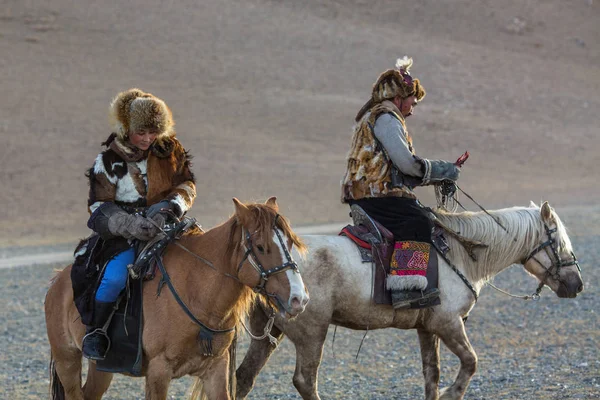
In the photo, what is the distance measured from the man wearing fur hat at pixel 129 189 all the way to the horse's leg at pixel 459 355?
2184 millimetres

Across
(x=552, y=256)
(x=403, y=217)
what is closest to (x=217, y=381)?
(x=403, y=217)

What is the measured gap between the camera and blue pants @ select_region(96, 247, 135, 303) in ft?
19.5

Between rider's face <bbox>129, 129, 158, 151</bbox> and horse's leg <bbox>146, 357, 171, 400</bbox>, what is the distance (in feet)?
4.52

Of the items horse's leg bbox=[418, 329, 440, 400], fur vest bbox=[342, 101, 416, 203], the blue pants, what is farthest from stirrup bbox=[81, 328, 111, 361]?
horse's leg bbox=[418, 329, 440, 400]

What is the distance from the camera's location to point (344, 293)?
697 centimetres

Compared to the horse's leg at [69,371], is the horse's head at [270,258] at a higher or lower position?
higher

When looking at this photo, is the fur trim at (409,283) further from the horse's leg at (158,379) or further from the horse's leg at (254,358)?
the horse's leg at (158,379)

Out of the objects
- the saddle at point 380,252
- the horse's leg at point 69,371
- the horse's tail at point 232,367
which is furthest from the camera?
the saddle at point 380,252

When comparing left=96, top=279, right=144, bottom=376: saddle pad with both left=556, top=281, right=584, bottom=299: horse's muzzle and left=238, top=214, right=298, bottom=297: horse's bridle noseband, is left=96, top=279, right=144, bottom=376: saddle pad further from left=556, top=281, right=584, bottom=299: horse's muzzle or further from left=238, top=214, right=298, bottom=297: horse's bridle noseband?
left=556, top=281, right=584, bottom=299: horse's muzzle

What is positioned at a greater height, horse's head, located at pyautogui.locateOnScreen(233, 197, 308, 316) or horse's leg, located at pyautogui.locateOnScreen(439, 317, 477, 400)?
horse's head, located at pyautogui.locateOnScreen(233, 197, 308, 316)

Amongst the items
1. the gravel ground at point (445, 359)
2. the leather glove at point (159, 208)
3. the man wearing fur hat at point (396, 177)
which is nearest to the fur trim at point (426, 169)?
the man wearing fur hat at point (396, 177)

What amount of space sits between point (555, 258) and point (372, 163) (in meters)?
1.66

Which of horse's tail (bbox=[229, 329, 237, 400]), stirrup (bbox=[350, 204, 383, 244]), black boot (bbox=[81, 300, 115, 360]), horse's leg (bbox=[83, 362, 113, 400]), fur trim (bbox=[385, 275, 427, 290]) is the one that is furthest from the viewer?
stirrup (bbox=[350, 204, 383, 244])

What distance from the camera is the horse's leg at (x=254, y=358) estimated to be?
7109 millimetres
